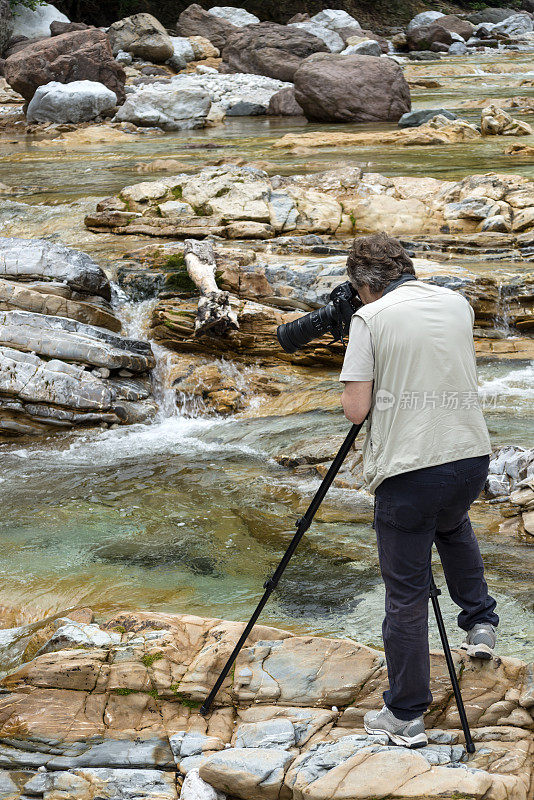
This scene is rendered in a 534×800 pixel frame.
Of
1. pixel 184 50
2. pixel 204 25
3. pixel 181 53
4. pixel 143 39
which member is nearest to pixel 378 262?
pixel 143 39

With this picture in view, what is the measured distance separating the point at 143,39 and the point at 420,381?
104ft

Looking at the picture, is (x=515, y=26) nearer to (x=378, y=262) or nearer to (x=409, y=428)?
(x=378, y=262)

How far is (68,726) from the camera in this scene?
323cm

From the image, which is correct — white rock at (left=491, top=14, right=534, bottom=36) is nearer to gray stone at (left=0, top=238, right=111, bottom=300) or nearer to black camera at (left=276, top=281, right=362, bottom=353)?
gray stone at (left=0, top=238, right=111, bottom=300)

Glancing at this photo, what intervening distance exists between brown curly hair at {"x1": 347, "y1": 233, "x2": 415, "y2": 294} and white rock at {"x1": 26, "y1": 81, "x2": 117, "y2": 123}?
22.1 metres

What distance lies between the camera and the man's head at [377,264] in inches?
113

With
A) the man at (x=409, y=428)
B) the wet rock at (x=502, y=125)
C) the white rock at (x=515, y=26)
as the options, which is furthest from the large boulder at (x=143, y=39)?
the man at (x=409, y=428)

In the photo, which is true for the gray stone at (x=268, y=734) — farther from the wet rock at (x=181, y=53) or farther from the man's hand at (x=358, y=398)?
the wet rock at (x=181, y=53)

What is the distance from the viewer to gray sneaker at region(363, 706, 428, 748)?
9.42ft

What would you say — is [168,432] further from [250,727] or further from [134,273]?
[250,727]

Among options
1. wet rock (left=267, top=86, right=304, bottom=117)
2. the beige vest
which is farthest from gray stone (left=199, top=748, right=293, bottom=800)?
wet rock (left=267, top=86, right=304, bottom=117)

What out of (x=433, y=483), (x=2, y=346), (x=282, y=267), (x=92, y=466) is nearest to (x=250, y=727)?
(x=433, y=483)

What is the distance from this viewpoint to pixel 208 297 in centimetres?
895

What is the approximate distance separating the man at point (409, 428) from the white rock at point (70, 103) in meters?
22.1
